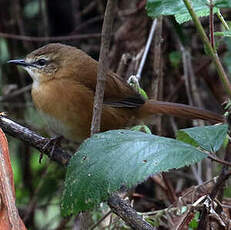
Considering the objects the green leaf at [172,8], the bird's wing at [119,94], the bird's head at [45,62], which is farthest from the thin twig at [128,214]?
the bird's head at [45,62]

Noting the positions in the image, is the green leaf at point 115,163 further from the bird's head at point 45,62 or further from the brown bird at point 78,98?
the bird's head at point 45,62

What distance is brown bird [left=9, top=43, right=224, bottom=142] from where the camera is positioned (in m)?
3.20

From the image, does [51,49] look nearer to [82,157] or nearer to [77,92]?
[77,92]

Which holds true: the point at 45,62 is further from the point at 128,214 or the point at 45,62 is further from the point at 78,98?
the point at 128,214

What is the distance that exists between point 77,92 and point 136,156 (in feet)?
5.62

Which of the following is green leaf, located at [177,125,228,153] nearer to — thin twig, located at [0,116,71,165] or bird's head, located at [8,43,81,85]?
thin twig, located at [0,116,71,165]

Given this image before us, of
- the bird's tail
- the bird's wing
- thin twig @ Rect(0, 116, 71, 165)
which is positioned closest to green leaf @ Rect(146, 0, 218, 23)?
thin twig @ Rect(0, 116, 71, 165)

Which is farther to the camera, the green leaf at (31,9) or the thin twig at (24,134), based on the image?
the green leaf at (31,9)

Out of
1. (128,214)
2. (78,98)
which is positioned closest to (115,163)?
(128,214)

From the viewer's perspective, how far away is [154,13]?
6.12 feet

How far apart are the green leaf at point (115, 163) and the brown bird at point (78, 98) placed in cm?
149

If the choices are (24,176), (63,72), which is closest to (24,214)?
(24,176)

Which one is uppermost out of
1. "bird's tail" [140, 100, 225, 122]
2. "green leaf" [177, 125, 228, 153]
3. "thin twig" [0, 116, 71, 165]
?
"green leaf" [177, 125, 228, 153]

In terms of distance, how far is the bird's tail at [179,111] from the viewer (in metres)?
3.18
